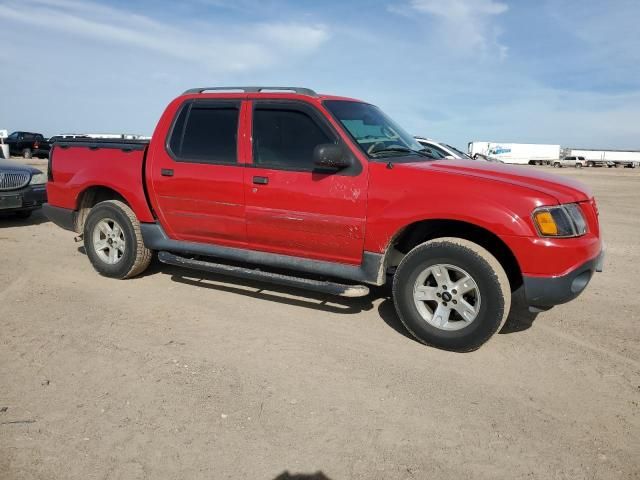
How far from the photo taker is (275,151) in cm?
446

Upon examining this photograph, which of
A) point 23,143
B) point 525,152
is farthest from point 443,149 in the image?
point 525,152

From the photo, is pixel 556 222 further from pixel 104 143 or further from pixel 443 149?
pixel 443 149

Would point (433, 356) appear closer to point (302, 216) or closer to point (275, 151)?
point (302, 216)

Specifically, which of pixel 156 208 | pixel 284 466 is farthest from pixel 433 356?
pixel 156 208

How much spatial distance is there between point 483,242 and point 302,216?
5.00 ft

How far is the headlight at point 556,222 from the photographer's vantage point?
346 cm

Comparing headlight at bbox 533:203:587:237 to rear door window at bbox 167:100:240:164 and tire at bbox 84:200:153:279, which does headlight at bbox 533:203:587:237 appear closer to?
rear door window at bbox 167:100:240:164

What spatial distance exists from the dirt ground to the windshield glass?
1536 millimetres

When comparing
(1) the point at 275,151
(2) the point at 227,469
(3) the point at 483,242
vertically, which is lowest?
(2) the point at 227,469

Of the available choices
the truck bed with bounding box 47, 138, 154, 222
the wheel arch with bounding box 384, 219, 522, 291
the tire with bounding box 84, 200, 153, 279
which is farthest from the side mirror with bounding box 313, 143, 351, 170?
the tire with bounding box 84, 200, 153, 279

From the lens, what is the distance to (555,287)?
11.4 ft

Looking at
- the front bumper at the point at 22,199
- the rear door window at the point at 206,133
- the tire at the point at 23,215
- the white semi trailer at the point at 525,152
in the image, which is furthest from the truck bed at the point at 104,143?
the white semi trailer at the point at 525,152

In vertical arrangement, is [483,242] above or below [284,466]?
above

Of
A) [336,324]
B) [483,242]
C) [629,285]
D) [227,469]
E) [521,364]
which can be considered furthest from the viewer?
[629,285]
